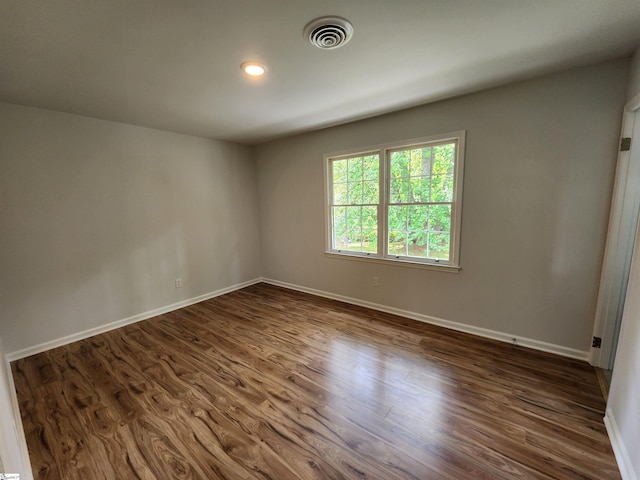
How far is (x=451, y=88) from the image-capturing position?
2.46 m

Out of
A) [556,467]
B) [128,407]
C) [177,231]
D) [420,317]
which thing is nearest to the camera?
[556,467]

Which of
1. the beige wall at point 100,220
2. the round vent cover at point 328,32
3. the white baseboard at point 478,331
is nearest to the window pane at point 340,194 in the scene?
the white baseboard at point 478,331

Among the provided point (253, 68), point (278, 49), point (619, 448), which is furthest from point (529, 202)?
point (253, 68)

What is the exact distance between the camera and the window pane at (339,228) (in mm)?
3820

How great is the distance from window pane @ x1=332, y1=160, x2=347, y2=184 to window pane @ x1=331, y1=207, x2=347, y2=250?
41cm

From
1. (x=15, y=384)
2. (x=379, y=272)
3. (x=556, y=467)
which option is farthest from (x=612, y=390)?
(x=15, y=384)

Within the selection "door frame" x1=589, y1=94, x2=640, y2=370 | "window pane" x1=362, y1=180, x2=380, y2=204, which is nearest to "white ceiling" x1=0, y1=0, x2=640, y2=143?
"door frame" x1=589, y1=94, x2=640, y2=370

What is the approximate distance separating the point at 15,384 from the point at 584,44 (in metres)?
4.95

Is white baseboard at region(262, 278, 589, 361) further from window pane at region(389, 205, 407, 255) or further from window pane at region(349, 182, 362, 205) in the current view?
window pane at region(349, 182, 362, 205)

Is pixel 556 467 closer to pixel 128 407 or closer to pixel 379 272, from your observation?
pixel 379 272

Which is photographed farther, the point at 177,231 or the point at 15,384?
the point at 177,231

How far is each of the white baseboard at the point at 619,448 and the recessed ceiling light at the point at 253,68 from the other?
10.5ft

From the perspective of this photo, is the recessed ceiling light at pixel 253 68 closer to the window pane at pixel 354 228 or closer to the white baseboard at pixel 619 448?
the window pane at pixel 354 228

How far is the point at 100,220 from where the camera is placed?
3039 mm
